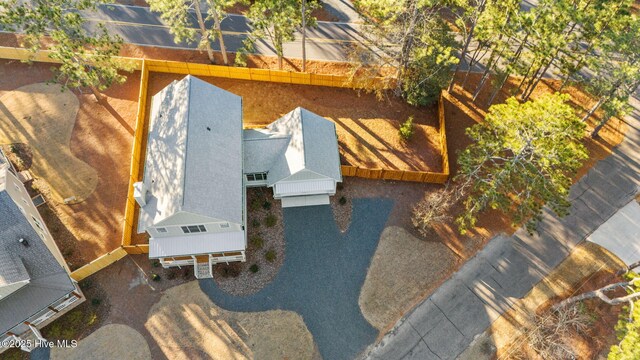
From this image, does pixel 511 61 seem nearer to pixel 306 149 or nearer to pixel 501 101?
pixel 501 101

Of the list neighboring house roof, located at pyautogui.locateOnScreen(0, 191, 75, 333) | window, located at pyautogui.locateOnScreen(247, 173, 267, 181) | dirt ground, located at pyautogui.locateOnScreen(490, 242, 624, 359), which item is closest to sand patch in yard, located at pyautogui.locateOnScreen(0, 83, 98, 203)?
neighboring house roof, located at pyautogui.locateOnScreen(0, 191, 75, 333)

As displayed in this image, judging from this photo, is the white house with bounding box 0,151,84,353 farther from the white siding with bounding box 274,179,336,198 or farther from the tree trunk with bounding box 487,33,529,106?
the tree trunk with bounding box 487,33,529,106

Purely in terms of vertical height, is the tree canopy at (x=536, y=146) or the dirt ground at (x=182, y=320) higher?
the tree canopy at (x=536, y=146)

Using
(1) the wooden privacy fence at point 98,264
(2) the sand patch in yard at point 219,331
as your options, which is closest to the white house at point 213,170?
(2) the sand patch in yard at point 219,331

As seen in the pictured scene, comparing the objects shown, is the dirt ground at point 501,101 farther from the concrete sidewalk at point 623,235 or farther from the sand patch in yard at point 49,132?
the sand patch in yard at point 49,132

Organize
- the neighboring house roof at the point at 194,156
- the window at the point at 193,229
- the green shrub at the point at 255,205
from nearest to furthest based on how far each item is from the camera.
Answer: the neighboring house roof at the point at 194,156
the window at the point at 193,229
the green shrub at the point at 255,205

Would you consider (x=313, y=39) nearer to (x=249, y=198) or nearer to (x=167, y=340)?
(x=249, y=198)

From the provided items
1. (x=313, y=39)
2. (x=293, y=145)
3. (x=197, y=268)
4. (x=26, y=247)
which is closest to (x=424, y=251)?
(x=293, y=145)
